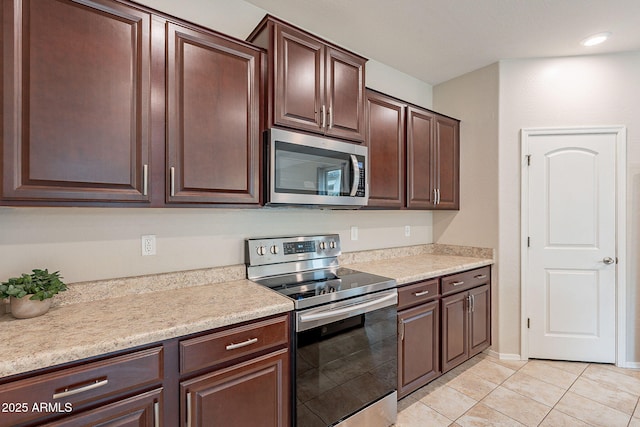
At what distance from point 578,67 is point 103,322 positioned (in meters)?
3.99

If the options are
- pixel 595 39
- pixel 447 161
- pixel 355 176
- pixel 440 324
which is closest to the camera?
pixel 355 176

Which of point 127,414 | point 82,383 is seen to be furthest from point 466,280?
point 82,383

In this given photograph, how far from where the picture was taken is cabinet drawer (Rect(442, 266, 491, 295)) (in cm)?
239

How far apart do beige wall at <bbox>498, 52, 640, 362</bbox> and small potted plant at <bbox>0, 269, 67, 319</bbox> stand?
10.8 ft

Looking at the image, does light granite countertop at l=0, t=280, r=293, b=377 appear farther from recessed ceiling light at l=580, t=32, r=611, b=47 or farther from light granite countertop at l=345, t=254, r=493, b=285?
recessed ceiling light at l=580, t=32, r=611, b=47

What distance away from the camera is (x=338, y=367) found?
1.68 meters

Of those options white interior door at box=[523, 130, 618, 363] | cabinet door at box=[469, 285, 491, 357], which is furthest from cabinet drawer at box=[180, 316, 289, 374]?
white interior door at box=[523, 130, 618, 363]

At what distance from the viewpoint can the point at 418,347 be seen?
217 centimetres

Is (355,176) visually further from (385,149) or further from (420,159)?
(420,159)

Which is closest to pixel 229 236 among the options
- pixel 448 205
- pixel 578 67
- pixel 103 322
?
pixel 103 322

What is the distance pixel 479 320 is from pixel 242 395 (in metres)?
2.29

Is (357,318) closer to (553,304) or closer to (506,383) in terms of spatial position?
(506,383)

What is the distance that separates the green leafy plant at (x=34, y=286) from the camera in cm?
120

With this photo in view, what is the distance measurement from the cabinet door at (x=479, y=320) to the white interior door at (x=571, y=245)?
361 millimetres
